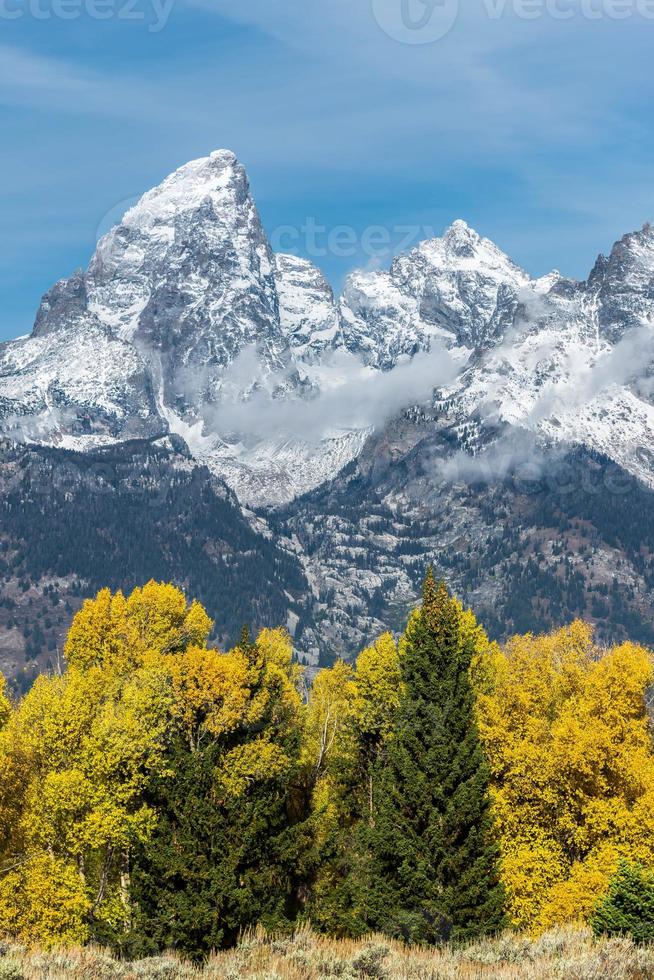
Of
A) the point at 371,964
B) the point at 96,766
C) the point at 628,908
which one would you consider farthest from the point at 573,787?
the point at 371,964

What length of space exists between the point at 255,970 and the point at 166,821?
845 inches

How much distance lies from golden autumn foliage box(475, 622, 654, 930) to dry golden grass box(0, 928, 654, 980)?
1604 centimetres

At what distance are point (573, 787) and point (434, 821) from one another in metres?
7.80

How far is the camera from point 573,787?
5347 cm

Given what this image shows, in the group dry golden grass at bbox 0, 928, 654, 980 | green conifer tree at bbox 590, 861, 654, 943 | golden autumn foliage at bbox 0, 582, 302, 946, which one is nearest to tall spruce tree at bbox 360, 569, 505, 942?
golden autumn foliage at bbox 0, 582, 302, 946

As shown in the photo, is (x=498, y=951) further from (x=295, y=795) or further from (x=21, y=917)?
(x=295, y=795)

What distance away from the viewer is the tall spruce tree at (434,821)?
49406mm

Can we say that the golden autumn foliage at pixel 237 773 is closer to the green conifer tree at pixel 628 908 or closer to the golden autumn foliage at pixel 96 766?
the golden autumn foliage at pixel 96 766

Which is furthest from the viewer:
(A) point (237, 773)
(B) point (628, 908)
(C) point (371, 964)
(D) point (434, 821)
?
(A) point (237, 773)

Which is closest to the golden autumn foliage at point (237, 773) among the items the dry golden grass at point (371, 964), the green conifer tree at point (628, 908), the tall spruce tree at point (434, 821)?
the tall spruce tree at point (434, 821)

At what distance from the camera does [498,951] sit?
112ft

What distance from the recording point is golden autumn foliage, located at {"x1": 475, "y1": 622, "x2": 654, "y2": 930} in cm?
5016

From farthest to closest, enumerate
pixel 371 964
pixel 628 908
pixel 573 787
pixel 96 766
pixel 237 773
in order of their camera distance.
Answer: pixel 237 773, pixel 573 787, pixel 96 766, pixel 628 908, pixel 371 964

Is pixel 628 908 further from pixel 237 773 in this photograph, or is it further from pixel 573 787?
pixel 237 773
